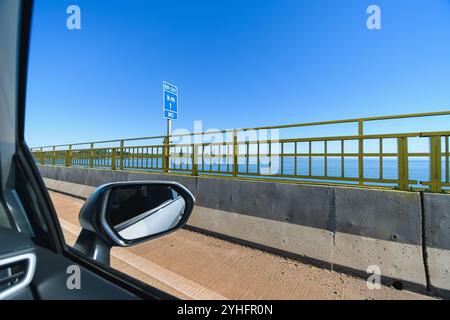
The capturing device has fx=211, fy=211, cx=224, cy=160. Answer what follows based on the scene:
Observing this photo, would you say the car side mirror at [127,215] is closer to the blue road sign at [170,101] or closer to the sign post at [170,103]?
the sign post at [170,103]

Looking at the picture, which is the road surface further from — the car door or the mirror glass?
the car door

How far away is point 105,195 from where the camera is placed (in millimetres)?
1380

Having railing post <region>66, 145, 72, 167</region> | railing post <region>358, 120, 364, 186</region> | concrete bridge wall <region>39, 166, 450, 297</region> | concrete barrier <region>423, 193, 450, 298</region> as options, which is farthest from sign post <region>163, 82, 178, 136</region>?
railing post <region>66, 145, 72, 167</region>

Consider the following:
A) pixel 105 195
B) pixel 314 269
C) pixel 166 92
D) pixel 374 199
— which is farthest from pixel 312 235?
pixel 166 92

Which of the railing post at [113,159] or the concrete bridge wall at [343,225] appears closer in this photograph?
the concrete bridge wall at [343,225]

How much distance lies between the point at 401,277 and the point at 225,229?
3.07 m

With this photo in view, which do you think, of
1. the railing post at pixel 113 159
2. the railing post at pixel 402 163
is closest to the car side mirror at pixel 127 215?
the railing post at pixel 402 163

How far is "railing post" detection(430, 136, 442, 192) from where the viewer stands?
10.5 ft

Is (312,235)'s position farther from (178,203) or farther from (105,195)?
(105,195)

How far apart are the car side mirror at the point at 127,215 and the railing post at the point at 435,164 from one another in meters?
3.71

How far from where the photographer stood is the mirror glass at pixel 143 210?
1.48m

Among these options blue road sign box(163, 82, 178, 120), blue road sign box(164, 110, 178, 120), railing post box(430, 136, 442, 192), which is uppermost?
blue road sign box(163, 82, 178, 120)

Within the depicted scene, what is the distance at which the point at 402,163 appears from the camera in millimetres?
3533

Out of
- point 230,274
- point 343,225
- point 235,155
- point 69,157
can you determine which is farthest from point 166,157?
point 69,157
